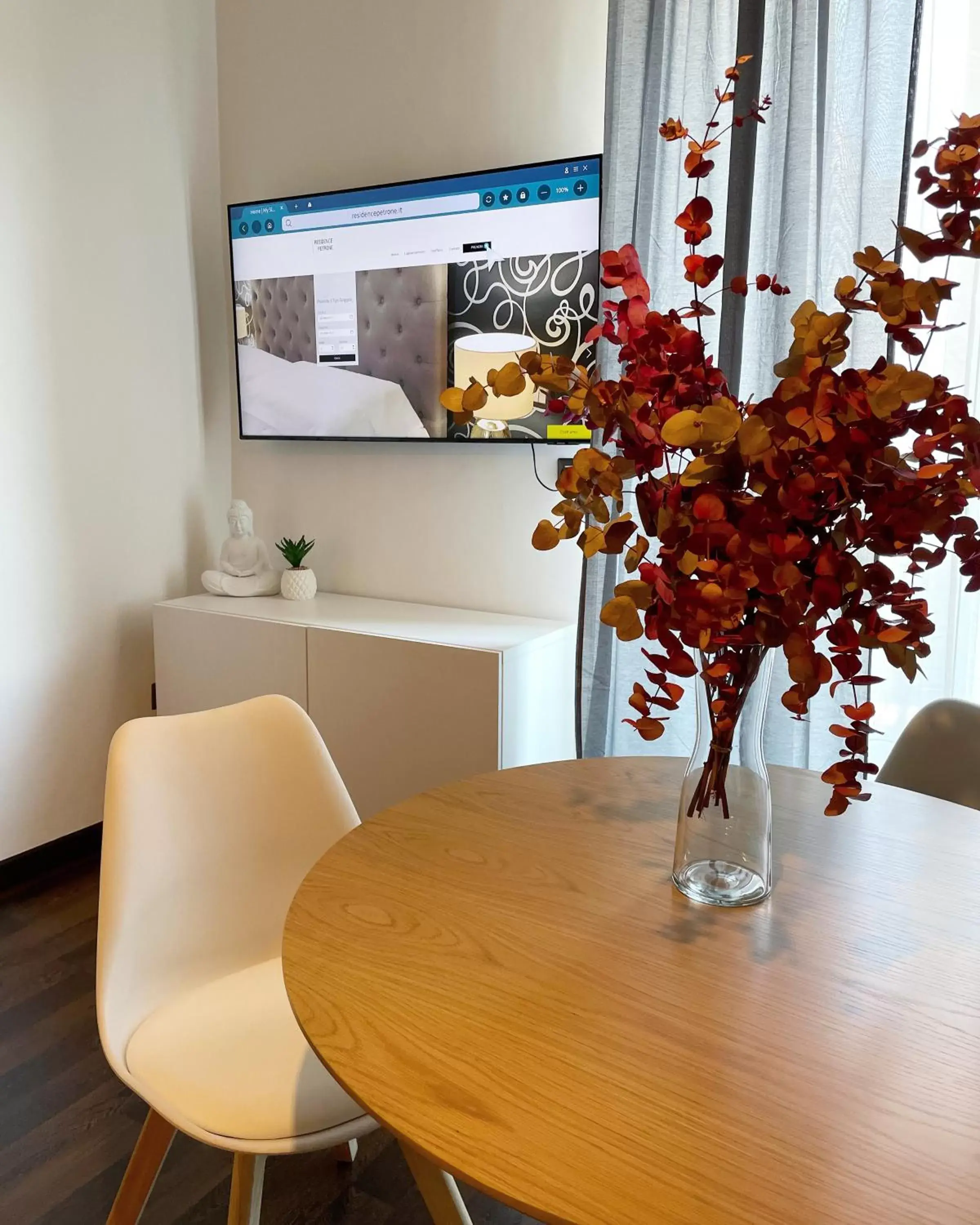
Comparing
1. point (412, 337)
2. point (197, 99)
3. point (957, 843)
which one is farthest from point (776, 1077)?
point (197, 99)

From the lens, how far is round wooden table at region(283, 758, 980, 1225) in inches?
29.1

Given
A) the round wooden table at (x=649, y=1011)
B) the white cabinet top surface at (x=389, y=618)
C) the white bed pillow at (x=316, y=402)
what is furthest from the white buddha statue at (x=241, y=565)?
the round wooden table at (x=649, y=1011)

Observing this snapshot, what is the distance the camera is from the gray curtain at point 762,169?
216cm

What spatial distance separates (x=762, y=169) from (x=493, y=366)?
870 millimetres

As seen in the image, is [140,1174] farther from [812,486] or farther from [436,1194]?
[812,486]

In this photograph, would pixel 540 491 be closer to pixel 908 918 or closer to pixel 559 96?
pixel 559 96

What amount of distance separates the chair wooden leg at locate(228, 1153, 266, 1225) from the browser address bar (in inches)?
92.9

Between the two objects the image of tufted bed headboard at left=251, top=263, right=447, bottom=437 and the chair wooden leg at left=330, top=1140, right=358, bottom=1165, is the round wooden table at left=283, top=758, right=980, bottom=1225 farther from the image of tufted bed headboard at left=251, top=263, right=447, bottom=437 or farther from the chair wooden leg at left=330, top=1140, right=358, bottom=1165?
the image of tufted bed headboard at left=251, top=263, right=447, bottom=437

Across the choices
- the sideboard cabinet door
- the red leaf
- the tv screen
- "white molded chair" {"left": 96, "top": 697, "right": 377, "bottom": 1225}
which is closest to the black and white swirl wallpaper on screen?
the tv screen

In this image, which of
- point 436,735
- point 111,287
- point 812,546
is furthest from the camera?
point 111,287

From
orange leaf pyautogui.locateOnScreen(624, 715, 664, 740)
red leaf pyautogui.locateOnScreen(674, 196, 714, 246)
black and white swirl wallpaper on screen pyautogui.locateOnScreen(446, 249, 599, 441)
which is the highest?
black and white swirl wallpaper on screen pyautogui.locateOnScreen(446, 249, 599, 441)

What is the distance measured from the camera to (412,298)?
288cm

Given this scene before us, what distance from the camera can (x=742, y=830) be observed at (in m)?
1.12

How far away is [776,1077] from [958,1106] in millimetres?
145
